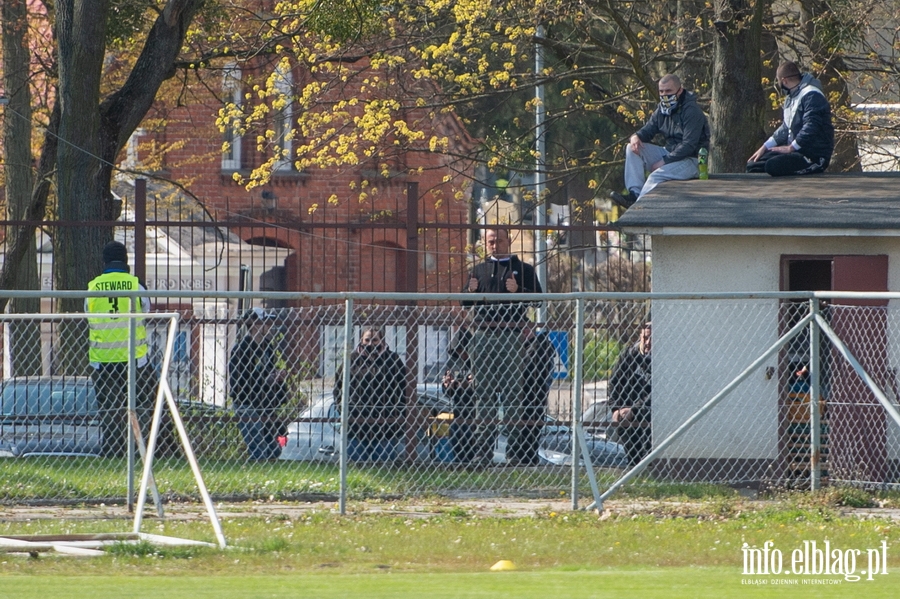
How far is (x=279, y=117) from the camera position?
17781 millimetres

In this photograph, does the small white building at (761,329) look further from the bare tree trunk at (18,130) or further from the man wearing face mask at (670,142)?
the bare tree trunk at (18,130)

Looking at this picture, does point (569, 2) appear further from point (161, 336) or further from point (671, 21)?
point (161, 336)

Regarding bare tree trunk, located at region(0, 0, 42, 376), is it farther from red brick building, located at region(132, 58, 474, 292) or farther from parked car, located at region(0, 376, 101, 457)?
parked car, located at region(0, 376, 101, 457)

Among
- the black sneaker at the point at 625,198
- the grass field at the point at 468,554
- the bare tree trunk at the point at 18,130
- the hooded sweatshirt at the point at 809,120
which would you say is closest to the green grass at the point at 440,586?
the grass field at the point at 468,554

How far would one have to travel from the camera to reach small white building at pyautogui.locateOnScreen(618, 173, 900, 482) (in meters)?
10.4

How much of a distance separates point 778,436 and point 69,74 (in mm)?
8035

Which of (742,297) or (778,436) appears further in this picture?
(778,436)

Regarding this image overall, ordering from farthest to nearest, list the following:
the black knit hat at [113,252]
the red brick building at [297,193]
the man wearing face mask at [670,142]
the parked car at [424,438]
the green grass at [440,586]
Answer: the red brick building at [297,193] < the man wearing face mask at [670,142] < the black knit hat at [113,252] < the parked car at [424,438] < the green grass at [440,586]

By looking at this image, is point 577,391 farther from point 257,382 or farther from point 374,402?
point 257,382

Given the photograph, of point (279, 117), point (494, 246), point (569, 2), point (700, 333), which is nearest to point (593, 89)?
point (569, 2)

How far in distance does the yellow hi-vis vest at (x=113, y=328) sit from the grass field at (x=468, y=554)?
1546 mm

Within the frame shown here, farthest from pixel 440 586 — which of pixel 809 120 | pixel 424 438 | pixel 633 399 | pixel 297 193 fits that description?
pixel 297 193

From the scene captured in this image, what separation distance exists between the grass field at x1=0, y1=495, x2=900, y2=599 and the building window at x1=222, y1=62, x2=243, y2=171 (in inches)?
351

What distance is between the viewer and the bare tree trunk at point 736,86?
14.0 meters
